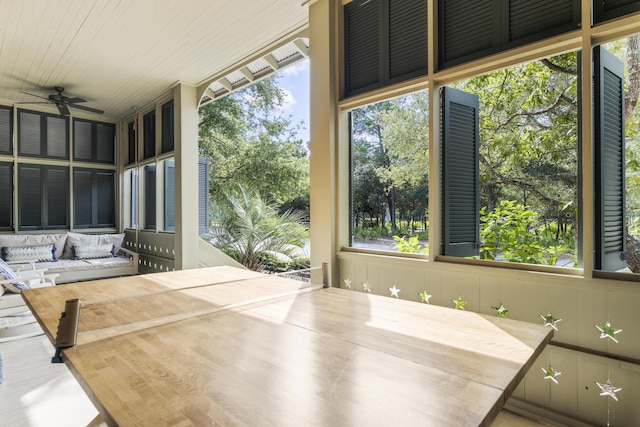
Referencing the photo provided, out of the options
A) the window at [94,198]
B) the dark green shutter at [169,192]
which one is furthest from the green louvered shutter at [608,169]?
the window at [94,198]

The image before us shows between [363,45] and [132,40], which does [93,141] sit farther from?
[363,45]

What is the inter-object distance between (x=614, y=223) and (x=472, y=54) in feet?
4.43

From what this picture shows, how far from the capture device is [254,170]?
29.5 feet

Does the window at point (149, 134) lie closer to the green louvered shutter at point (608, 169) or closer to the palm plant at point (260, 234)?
the palm plant at point (260, 234)

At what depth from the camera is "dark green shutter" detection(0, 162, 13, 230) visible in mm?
6258

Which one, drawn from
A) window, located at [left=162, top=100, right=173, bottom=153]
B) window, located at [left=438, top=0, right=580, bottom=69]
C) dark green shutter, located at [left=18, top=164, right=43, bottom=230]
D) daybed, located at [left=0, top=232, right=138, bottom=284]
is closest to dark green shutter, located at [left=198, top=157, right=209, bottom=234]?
window, located at [left=162, top=100, right=173, bottom=153]

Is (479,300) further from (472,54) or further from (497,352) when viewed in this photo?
(472,54)

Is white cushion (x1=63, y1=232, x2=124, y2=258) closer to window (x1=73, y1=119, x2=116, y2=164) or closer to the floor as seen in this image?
window (x1=73, y1=119, x2=116, y2=164)

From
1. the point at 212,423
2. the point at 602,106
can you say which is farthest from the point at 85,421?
the point at 602,106

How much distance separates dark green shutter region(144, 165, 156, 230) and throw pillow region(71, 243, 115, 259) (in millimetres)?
757

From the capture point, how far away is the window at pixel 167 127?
5.95 m

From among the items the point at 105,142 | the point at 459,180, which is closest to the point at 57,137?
the point at 105,142

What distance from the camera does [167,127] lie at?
6.06 metres

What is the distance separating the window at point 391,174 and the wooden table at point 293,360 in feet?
3.42
